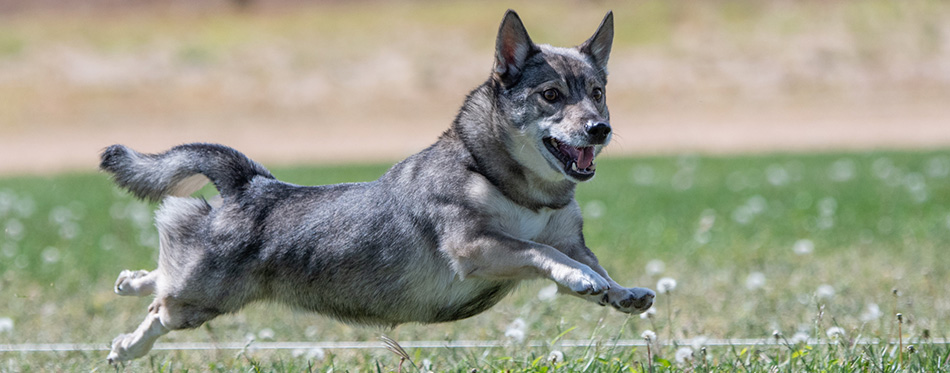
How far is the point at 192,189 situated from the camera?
4.98 meters

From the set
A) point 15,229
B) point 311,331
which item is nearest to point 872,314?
point 311,331

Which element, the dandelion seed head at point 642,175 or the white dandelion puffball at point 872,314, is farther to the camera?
the dandelion seed head at point 642,175

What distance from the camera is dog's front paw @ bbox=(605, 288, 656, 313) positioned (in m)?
4.07

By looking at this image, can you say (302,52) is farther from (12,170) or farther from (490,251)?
(490,251)

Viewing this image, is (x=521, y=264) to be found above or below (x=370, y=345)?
above

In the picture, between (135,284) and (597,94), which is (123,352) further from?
(597,94)

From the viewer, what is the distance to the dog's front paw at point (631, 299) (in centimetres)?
407

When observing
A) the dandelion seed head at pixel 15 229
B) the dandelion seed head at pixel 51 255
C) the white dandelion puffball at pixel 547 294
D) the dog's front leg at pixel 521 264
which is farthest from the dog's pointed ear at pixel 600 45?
the dandelion seed head at pixel 15 229

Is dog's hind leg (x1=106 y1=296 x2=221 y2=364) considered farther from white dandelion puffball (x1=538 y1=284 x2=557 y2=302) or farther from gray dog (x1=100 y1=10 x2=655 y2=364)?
white dandelion puffball (x1=538 y1=284 x2=557 y2=302)

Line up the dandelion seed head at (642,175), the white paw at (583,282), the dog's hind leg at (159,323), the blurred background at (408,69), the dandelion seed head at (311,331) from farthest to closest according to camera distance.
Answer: the blurred background at (408,69), the dandelion seed head at (642,175), the dandelion seed head at (311,331), the dog's hind leg at (159,323), the white paw at (583,282)

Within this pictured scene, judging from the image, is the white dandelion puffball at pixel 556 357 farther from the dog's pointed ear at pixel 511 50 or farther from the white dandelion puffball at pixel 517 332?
the dog's pointed ear at pixel 511 50

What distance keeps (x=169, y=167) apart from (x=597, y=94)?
1947 mm

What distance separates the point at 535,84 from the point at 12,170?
17.8 m

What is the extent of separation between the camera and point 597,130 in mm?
4016
